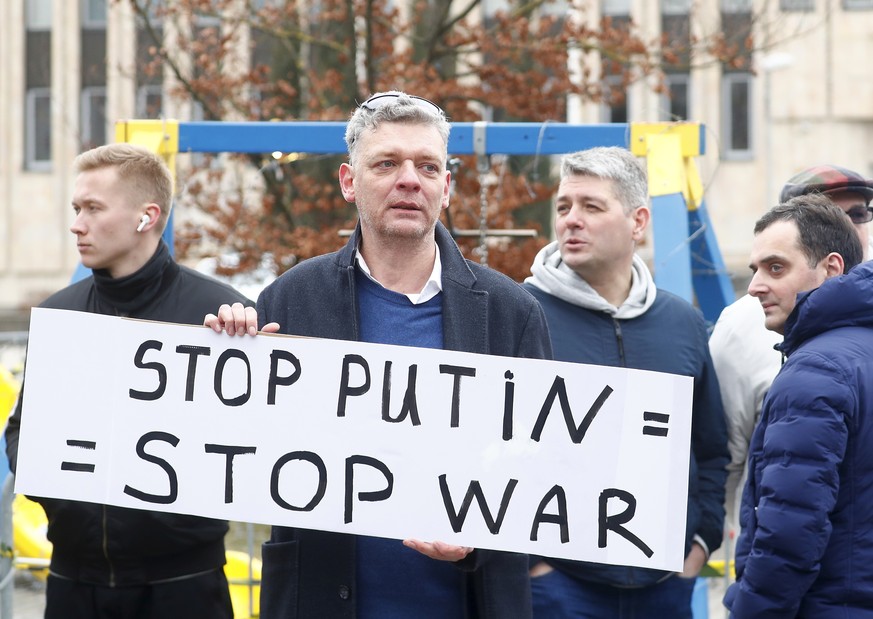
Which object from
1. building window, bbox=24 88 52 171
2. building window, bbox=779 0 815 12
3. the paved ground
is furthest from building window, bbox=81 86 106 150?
the paved ground

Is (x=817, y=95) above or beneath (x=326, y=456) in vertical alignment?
above

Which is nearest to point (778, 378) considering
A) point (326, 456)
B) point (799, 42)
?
point (326, 456)

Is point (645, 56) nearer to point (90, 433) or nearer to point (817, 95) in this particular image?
point (90, 433)

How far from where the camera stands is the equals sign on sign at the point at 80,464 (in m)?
3.10

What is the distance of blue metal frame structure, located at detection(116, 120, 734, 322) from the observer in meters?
5.11

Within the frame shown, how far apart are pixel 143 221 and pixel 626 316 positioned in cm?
153

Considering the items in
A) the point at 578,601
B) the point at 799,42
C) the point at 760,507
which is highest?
the point at 799,42

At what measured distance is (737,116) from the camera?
99.9 feet

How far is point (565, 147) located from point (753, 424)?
5.72 feet

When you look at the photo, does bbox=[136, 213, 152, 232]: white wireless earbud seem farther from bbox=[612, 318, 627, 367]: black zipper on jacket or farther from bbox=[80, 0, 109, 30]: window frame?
bbox=[80, 0, 109, 30]: window frame

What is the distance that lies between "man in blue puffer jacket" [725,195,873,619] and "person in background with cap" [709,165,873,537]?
35.1 inches

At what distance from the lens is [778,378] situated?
320 centimetres

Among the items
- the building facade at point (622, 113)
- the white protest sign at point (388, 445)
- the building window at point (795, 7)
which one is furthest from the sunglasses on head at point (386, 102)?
the building facade at point (622, 113)

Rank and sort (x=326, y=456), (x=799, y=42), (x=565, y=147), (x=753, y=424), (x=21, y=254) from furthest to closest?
(x=21, y=254), (x=799, y=42), (x=565, y=147), (x=753, y=424), (x=326, y=456)
